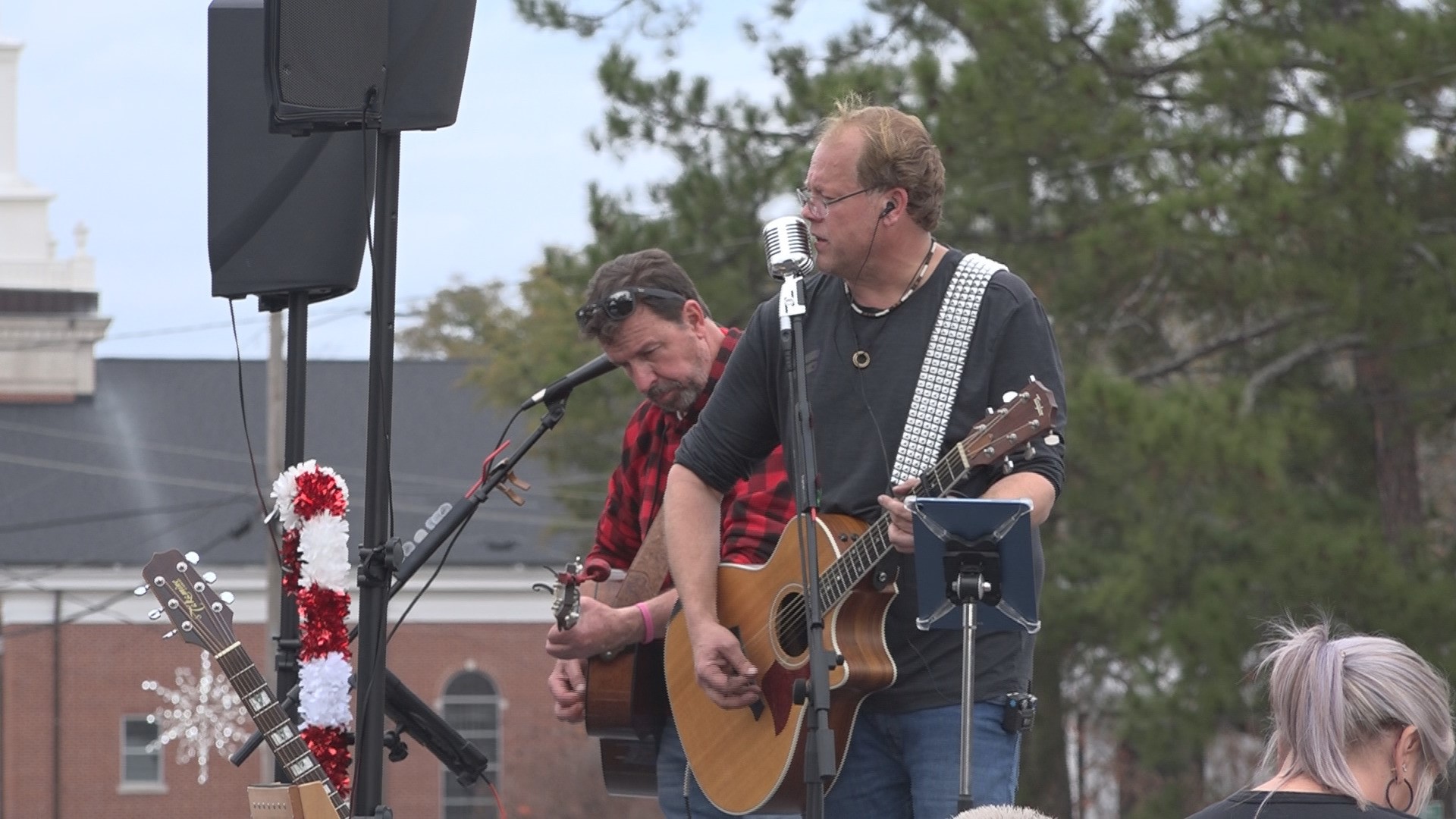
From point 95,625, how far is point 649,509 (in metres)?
34.6

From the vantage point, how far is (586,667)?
16.3 ft

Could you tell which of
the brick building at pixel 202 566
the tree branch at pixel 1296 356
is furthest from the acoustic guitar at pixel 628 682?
the brick building at pixel 202 566

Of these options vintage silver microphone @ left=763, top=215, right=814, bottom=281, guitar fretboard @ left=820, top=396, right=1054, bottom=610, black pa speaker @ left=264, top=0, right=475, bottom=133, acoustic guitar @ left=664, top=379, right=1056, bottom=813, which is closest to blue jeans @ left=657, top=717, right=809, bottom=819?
acoustic guitar @ left=664, top=379, right=1056, bottom=813

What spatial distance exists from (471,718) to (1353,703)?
36195 millimetres

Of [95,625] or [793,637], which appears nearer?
[793,637]

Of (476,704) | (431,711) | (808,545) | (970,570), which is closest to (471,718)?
(476,704)

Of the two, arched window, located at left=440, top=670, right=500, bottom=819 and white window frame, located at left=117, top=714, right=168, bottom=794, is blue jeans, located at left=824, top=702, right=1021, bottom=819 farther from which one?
white window frame, located at left=117, top=714, right=168, bottom=794

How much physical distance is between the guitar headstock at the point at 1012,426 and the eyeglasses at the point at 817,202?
57cm

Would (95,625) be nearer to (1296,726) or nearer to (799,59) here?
(799,59)

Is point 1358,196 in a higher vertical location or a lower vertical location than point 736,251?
lower

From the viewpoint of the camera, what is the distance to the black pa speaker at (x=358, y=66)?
4254 millimetres

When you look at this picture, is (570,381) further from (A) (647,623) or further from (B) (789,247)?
(B) (789,247)

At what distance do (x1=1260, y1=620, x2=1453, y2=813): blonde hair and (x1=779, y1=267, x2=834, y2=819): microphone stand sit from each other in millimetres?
924

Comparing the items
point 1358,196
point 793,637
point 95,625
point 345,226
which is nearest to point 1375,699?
point 793,637
